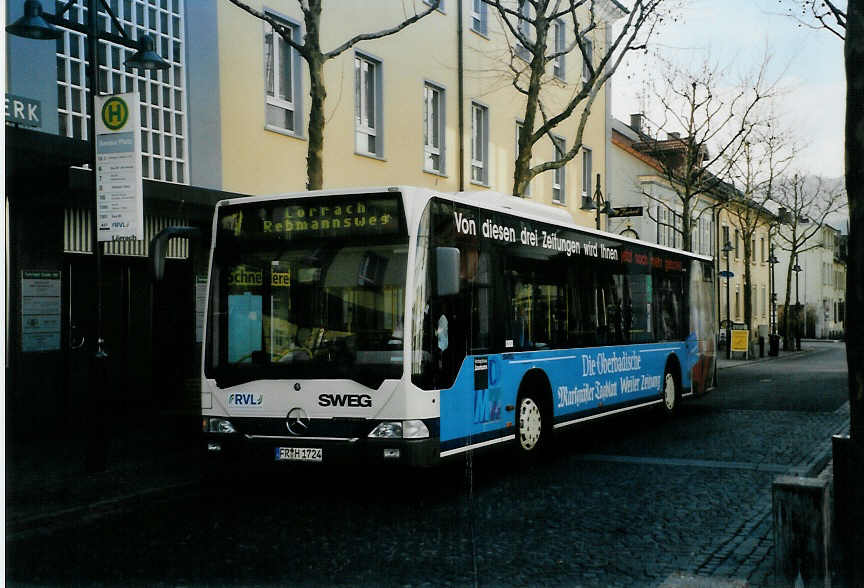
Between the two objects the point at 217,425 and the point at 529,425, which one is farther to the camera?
the point at 529,425

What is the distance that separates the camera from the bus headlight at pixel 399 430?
26.4 feet

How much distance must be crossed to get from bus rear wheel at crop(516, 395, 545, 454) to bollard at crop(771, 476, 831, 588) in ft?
17.0

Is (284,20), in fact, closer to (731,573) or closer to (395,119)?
(395,119)

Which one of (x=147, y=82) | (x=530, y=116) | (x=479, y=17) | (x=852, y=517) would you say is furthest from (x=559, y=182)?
(x=852, y=517)

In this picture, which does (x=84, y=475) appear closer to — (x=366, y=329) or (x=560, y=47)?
(x=366, y=329)

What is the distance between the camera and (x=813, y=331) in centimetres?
7806

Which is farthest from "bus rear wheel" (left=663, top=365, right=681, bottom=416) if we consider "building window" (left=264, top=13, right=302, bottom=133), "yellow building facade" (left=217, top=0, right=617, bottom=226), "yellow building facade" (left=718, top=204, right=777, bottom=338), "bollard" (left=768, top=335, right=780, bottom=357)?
"yellow building facade" (left=718, top=204, right=777, bottom=338)

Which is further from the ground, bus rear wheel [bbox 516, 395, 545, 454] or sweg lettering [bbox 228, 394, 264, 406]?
sweg lettering [bbox 228, 394, 264, 406]

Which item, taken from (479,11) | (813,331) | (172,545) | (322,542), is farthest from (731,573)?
(813,331)

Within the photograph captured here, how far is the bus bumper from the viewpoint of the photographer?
805 centimetres

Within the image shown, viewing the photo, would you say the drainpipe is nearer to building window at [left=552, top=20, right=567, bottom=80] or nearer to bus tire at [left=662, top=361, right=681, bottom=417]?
building window at [left=552, top=20, right=567, bottom=80]

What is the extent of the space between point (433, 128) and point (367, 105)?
9.52 ft

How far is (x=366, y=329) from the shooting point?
8.24 m

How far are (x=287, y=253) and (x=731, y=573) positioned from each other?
462 cm
